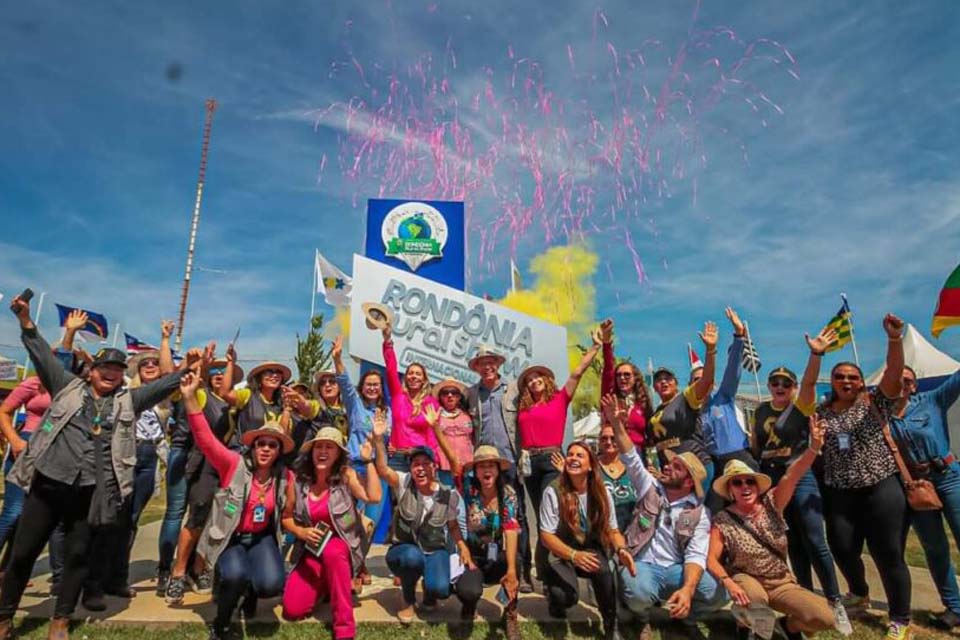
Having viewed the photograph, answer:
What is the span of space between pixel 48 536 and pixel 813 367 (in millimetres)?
6273

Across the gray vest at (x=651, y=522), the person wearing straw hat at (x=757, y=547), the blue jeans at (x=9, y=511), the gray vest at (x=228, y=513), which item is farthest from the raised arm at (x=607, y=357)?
the blue jeans at (x=9, y=511)

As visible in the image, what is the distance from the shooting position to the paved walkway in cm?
459

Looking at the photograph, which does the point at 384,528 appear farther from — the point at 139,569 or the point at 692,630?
the point at 692,630

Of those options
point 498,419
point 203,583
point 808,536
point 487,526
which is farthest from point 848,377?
point 203,583

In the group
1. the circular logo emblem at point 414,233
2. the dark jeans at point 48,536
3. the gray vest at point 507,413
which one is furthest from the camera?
the circular logo emblem at point 414,233

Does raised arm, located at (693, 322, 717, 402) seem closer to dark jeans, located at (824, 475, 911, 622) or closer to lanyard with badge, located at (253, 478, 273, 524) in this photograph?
dark jeans, located at (824, 475, 911, 622)

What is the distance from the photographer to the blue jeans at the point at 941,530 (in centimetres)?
471

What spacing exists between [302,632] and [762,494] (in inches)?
153

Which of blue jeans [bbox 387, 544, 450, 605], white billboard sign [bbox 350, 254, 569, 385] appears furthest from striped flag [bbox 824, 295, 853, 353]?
blue jeans [bbox 387, 544, 450, 605]

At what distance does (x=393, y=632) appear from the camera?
4434 mm

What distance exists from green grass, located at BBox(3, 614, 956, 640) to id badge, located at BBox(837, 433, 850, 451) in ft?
4.93

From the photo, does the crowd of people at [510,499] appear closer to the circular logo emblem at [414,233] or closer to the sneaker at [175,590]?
the sneaker at [175,590]

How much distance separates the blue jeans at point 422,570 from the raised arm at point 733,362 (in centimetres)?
314

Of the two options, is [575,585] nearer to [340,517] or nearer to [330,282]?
[340,517]
